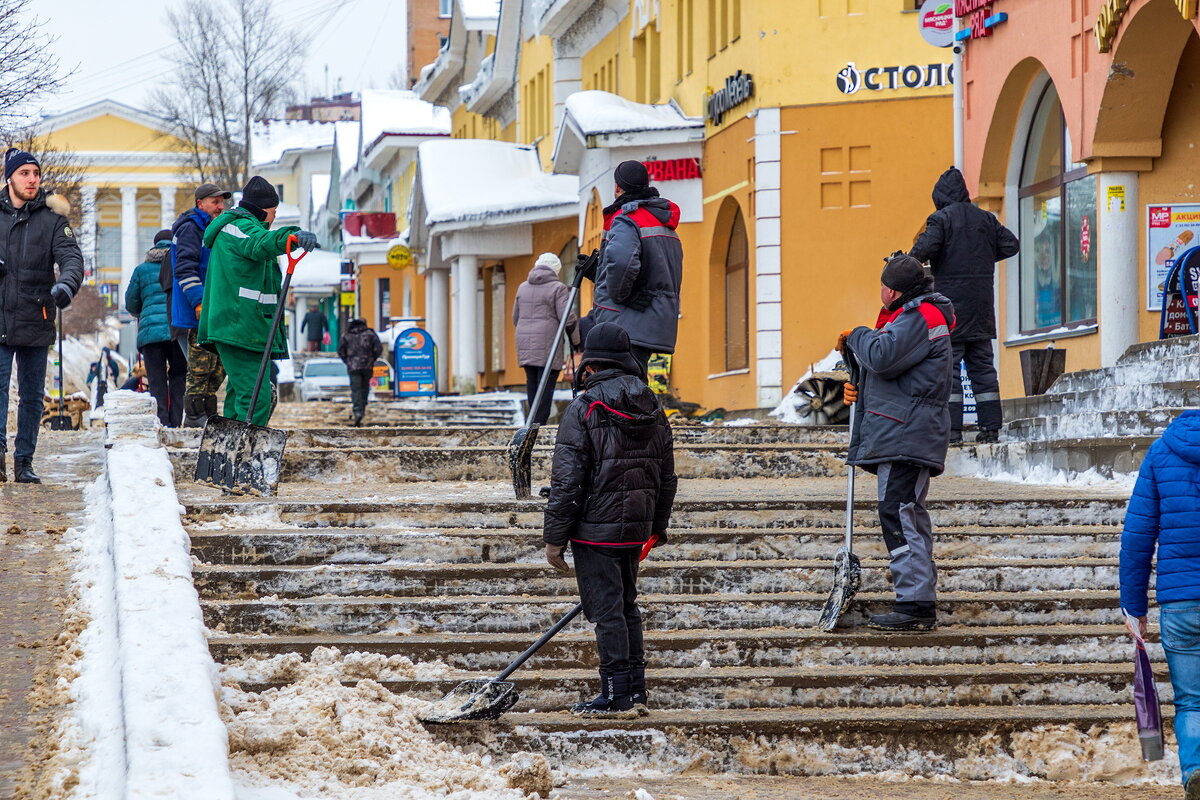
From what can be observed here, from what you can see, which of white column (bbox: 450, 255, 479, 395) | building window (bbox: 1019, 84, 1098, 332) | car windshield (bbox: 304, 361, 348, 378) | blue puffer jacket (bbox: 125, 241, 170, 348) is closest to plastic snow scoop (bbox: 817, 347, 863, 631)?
blue puffer jacket (bbox: 125, 241, 170, 348)

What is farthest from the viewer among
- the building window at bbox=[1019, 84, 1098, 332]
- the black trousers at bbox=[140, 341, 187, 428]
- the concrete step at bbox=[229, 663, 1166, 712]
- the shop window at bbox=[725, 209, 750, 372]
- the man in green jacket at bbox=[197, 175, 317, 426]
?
the shop window at bbox=[725, 209, 750, 372]

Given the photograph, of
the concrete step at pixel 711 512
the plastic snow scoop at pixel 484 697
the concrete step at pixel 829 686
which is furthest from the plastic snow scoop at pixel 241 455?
the plastic snow scoop at pixel 484 697

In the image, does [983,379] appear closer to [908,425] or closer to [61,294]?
[908,425]

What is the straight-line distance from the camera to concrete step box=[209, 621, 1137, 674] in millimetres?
7039

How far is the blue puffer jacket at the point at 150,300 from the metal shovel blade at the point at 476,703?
6760 millimetres

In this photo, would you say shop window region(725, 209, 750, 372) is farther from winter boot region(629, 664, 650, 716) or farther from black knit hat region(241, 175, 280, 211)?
winter boot region(629, 664, 650, 716)

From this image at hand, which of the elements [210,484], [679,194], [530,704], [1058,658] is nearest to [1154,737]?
[1058,658]

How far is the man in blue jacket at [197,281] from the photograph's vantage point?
11.3 m

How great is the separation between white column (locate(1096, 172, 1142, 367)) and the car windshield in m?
22.5

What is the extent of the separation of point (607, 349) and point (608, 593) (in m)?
0.96

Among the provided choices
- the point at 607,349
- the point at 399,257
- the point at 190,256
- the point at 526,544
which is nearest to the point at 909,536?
the point at 607,349

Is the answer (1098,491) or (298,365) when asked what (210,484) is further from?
(298,365)

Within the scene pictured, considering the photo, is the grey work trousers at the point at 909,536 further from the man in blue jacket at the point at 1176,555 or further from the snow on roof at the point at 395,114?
the snow on roof at the point at 395,114

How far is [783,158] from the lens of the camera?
66.0ft
